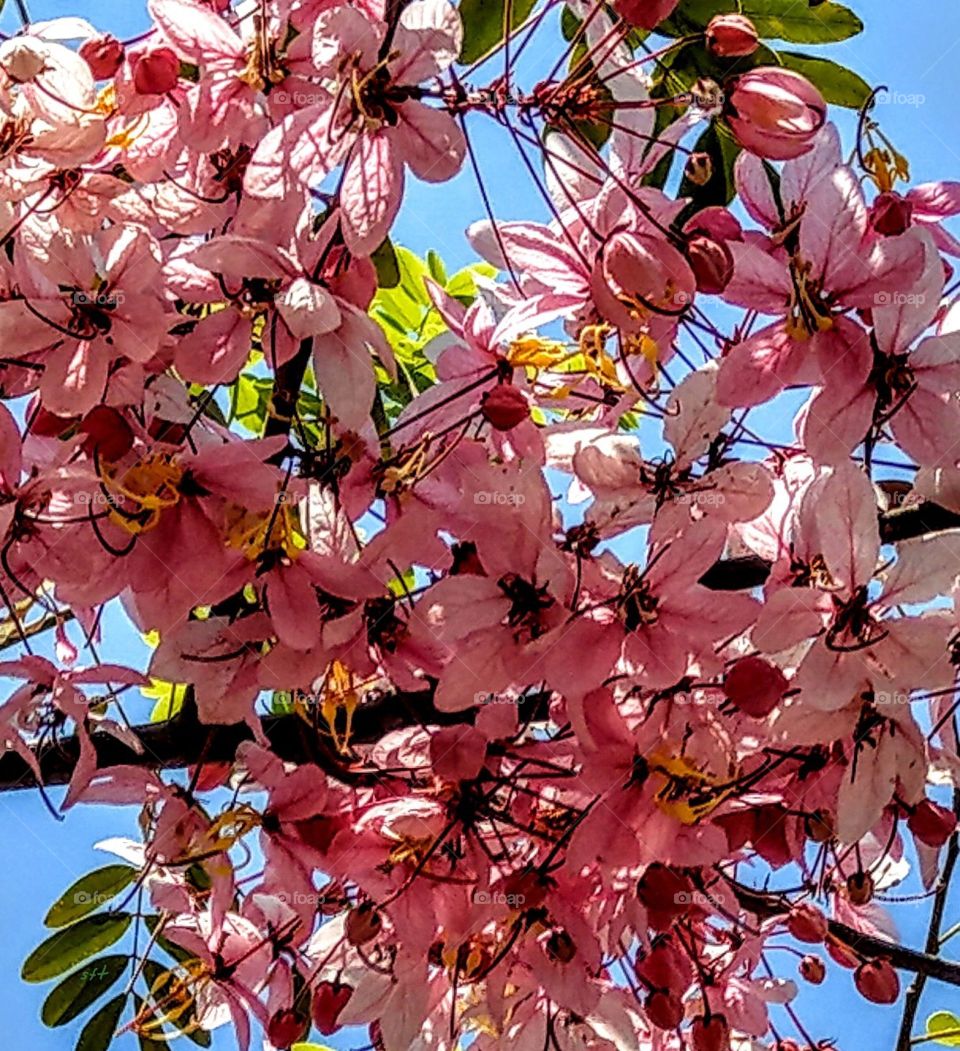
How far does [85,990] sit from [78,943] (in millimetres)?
43

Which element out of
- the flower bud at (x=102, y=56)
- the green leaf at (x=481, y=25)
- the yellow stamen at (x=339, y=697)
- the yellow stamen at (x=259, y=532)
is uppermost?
the green leaf at (x=481, y=25)

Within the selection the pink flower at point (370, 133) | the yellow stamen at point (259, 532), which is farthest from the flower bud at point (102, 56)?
the yellow stamen at point (259, 532)

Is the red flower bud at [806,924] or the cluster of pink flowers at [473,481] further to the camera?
the red flower bud at [806,924]

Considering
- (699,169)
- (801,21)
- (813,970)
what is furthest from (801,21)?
(813,970)

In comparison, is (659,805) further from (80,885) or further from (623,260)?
(80,885)

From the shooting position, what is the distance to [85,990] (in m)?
1.11

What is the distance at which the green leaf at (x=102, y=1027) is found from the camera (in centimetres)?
110

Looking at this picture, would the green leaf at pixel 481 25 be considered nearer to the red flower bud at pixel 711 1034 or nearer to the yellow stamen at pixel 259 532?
the yellow stamen at pixel 259 532

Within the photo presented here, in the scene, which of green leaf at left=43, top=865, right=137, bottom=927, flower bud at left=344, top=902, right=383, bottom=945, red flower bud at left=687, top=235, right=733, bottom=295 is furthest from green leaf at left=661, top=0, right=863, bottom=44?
green leaf at left=43, top=865, right=137, bottom=927

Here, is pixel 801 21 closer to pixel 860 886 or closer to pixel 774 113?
pixel 774 113

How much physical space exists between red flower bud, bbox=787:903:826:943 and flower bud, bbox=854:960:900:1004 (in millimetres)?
45

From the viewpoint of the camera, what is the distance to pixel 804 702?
2.12ft

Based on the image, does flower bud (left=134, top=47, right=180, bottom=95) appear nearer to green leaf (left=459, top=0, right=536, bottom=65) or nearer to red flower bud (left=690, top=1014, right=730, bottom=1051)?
green leaf (left=459, top=0, right=536, bottom=65)

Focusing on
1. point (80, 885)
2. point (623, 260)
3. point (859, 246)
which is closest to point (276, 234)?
point (623, 260)
